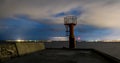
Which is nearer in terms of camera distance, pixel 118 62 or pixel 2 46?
pixel 118 62

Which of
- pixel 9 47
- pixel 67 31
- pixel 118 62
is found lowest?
pixel 118 62

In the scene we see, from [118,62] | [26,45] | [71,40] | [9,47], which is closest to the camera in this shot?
[118,62]

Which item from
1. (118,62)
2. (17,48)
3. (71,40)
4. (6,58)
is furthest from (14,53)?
(71,40)

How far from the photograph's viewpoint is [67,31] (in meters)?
28.7

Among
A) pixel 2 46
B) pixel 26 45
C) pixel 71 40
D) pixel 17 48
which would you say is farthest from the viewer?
pixel 71 40

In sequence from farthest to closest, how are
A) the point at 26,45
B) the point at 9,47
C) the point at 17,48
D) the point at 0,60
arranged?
the point at 26,45, the point at 17,48, the point at 9,47, the point at 0,60

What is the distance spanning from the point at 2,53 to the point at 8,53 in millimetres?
887

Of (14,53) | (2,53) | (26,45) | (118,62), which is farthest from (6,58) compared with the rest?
(118,62)

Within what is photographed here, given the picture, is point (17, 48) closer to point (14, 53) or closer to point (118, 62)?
point (14, 53)

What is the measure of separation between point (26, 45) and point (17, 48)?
3.04m

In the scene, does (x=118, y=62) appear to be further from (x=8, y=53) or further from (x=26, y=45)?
(x=26, y=45)

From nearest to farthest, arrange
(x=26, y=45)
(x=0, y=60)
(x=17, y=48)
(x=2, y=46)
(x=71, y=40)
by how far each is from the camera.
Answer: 1. (x=0, y=60)
2. (x=2, y=46)
3. (x=17, y=48)
4. (x=26, y=45)
5. (x=71, y=40)

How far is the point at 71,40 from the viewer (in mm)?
27844

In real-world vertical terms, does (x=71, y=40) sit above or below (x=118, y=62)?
above
